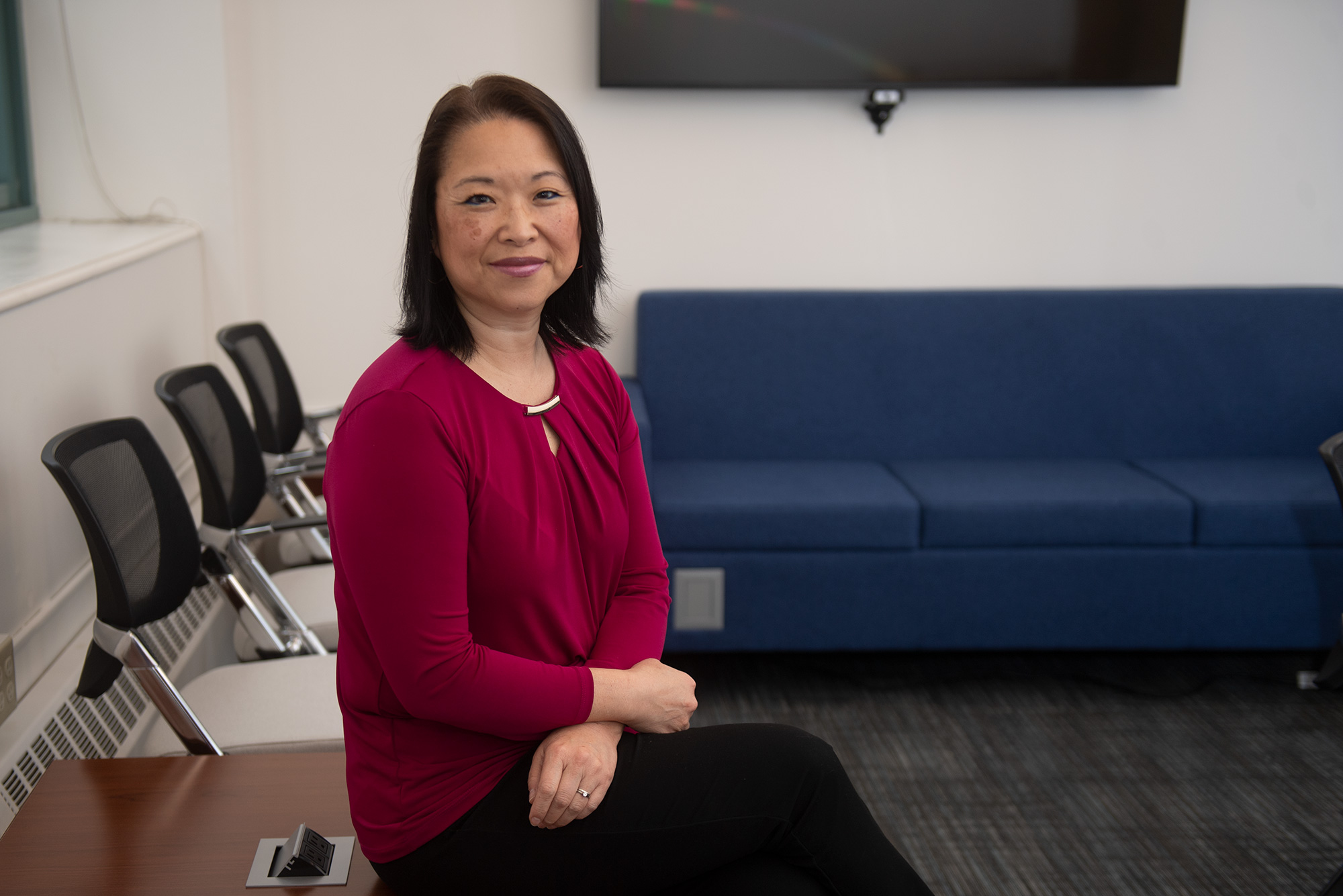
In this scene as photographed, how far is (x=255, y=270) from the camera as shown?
3.66 meters

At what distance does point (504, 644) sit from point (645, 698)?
0.18 metres

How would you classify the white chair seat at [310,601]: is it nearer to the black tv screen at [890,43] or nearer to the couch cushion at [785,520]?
the couch cushion at [785,520]

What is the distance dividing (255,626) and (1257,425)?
10.6 ft

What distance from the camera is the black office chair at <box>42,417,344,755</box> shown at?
1.66 meters

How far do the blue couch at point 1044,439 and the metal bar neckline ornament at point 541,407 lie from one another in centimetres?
183

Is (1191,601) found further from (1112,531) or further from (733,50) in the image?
(733,50)

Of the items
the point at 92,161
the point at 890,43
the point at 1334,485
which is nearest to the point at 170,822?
the point at 1334,485

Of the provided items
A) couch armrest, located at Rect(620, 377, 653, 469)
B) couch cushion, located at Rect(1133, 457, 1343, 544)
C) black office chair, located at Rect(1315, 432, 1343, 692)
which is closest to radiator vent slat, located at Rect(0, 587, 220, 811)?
couch armrest, located at Rect(620, 377, 653, 469)

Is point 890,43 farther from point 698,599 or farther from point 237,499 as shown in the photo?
point 237,499

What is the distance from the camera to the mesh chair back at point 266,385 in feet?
9.23

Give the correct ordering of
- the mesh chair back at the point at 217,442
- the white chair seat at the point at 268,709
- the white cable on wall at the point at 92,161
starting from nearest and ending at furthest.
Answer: the white chair seat at the point at 268,709 → the mesh chair back at the point at 217,442 → the white cable on wall at the point at 92,161

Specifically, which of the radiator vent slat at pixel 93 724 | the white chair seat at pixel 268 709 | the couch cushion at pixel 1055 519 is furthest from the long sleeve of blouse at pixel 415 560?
the couch cushion at pixel 1055 519

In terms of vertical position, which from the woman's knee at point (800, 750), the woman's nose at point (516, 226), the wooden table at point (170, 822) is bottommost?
the wooden table at point (170, 822)

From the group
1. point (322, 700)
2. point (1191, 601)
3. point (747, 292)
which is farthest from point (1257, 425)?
point (322, 700)
